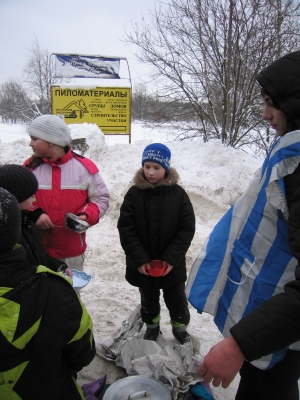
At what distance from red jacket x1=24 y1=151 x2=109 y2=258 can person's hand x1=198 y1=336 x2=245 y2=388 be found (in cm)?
174

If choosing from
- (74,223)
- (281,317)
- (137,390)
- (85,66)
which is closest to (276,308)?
(281,317)

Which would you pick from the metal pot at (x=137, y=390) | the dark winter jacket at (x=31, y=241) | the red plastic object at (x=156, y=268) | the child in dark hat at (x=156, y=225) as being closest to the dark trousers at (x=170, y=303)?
the child in dark hat at (x=156, y=225)

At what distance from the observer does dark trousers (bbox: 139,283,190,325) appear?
289cm

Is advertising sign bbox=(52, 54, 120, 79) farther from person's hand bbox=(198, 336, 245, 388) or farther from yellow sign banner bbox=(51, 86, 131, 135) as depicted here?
person's hand bbox=(198, 336, 245, 388)

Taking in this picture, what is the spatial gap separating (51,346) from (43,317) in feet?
0.49

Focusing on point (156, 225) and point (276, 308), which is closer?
point (276, 308)

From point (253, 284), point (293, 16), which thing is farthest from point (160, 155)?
point (293, 16)

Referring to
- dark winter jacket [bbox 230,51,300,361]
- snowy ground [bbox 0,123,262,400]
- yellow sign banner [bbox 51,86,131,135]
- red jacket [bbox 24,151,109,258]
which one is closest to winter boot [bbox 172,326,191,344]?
snowy ground [bbox 0,123,262,400]

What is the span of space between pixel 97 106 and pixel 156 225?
7875mm

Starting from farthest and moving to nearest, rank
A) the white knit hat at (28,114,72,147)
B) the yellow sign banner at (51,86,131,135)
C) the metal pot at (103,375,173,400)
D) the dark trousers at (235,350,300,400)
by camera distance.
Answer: the yellow sign banner at (51,86,131,135) → the white knit hat at (28,114,72,147) → the metal pot at (103,375,173,400) → the dark trousers at (235,350,300,400)

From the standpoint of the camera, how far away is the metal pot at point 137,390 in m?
1.89

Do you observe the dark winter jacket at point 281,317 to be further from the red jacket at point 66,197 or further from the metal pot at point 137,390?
the red jacket at point 66,197

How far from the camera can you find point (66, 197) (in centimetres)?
269

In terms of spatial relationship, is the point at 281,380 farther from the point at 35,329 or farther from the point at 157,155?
the point at 157,155
